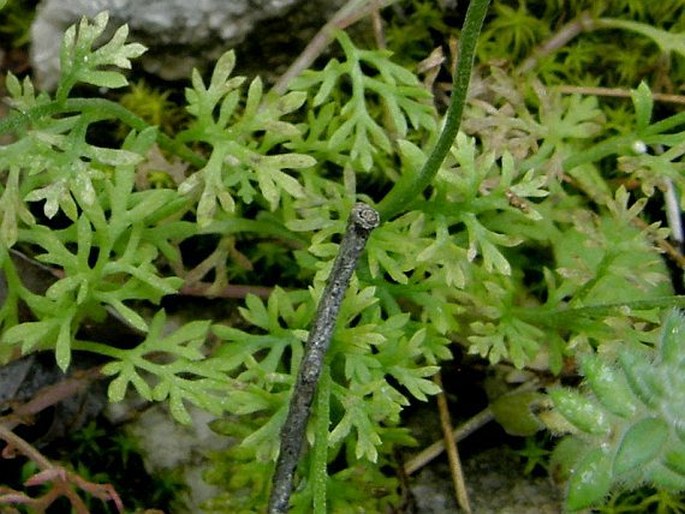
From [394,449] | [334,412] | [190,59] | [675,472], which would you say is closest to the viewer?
[675,472]

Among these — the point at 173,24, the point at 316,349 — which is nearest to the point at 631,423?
the point at 316,349

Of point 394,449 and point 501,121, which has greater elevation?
point 501,121

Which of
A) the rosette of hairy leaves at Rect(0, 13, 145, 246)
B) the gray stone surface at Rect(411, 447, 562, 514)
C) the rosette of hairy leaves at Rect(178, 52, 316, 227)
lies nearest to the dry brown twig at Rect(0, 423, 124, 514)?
the rosette of hairy leaves at Rect(0, 13, 145, 246)

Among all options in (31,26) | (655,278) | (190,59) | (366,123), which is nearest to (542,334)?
(655,278)

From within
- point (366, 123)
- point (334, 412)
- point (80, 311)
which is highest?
point (366, 123)

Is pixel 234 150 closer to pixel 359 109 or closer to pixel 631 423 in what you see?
pixel 359 109

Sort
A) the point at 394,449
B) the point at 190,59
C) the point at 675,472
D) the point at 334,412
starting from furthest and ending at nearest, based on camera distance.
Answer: the point at 190,59
the point at 394,449
the point at 334,412
the point at 675,472

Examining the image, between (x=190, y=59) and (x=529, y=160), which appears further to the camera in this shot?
(x=190, y=59)

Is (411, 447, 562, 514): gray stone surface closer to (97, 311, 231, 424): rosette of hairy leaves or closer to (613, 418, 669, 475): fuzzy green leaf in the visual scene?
(97, 311, 231, 424): rosette of hairy leaves

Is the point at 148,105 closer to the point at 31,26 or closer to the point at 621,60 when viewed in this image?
the point at 31,26
